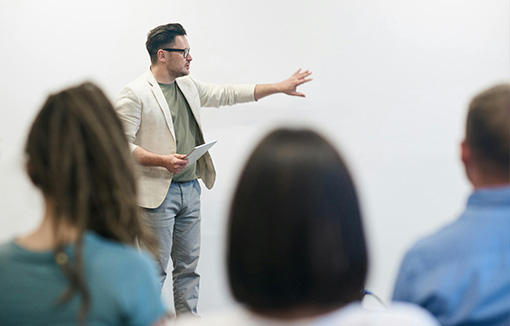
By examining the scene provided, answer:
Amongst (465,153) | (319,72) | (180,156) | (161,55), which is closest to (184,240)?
(180,156)

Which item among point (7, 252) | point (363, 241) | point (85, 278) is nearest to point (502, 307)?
point (363, 241)

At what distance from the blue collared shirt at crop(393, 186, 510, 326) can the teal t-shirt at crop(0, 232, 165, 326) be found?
20.4 inches

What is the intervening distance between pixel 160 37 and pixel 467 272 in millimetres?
2297

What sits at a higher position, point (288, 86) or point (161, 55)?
point (161, 55)

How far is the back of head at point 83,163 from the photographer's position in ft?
3.31

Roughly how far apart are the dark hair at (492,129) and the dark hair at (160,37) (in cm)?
210

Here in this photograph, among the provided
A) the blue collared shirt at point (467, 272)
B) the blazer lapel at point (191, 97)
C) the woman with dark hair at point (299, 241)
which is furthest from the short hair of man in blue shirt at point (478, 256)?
the blazer lapel at point (191, 97)

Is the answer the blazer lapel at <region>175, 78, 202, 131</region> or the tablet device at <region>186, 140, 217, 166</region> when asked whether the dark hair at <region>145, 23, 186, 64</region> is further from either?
the tablet device at <region>186, 140, 217, 166</region>

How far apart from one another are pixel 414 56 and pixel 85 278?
118 inches

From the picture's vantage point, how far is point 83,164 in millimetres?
1015

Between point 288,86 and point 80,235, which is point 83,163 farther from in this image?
point 288,86

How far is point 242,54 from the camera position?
3.47 meters

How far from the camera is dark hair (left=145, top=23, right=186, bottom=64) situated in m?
3.07

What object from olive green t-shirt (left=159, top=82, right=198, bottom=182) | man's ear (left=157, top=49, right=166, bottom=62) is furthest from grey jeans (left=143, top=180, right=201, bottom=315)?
man's ear (left=157, top=49, right=166, bottom=62)
